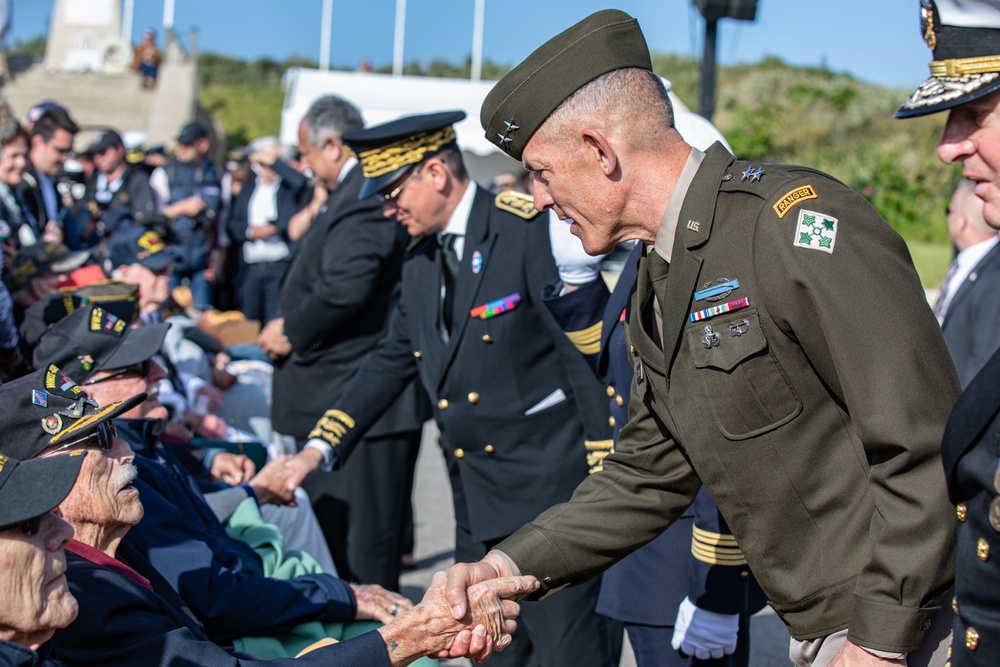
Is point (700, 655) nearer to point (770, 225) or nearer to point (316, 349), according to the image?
point (770, 225)

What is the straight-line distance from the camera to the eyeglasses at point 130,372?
3.76 meters

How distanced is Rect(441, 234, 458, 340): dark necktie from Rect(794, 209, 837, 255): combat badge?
199 centimetres

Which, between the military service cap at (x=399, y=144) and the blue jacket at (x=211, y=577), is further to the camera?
the military service cap at (x=399, y=144)

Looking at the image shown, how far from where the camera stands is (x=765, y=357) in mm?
1997

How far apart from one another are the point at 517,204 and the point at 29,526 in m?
2.18

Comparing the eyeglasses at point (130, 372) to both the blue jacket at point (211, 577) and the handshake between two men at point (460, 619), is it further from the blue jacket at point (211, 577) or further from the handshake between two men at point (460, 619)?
the handshake between two men at point (460, 619)

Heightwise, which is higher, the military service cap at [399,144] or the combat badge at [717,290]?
the military service cap at [399,144]

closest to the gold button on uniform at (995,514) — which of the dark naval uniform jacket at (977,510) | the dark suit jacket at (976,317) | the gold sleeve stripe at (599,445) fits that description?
the dark naval uniform jacket at (977,510)

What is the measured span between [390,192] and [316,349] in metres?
1.46

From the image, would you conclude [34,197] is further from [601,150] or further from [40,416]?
[601,150]

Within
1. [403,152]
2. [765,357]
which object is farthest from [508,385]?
[765,357]

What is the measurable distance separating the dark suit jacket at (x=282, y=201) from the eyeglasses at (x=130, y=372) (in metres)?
5.99

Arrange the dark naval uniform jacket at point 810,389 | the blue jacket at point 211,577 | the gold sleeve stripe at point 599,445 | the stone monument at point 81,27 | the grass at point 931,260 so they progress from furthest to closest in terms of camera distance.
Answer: the stone monument at point 81,27, the grass at point 931,260, the gold sleeve stripe at point 599,445, the blue jacket at point 211,577, the dark naval uniform jacket at point 810,389

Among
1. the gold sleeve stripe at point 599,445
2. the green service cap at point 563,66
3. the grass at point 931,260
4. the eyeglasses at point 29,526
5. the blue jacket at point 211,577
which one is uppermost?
the green service cap at point 563,66
